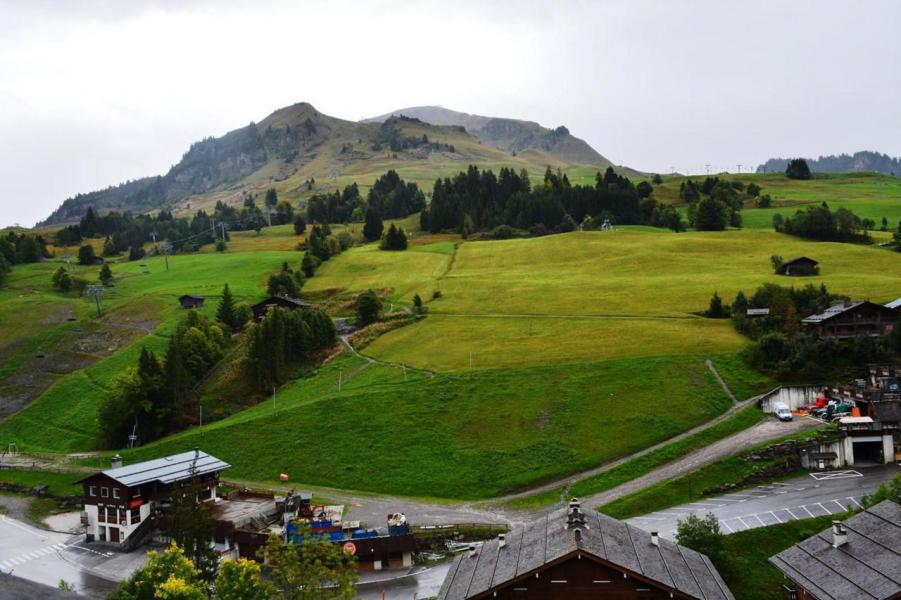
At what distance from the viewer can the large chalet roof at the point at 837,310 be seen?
265 feet

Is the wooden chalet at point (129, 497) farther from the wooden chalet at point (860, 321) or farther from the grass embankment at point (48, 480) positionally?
the wooden chalet at point (860, 321)

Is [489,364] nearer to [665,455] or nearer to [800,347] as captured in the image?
[665,455]

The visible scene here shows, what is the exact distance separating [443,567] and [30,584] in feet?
95.8

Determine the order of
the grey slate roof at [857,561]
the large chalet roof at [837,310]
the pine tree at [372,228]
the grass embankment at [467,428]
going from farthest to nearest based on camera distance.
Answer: the pine tree at [372,228]
the large chalet roof at [837,310]
the grass embankment at [467,428]
the grey slate roof at [857,561]

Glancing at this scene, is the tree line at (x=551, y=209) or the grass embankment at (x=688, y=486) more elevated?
the tree line at (x=551, y=209)

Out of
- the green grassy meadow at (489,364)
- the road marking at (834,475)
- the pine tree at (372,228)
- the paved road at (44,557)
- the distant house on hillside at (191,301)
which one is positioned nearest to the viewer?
the paved road at (44,557)

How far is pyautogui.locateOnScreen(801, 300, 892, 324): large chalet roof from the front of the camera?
80.6 meters

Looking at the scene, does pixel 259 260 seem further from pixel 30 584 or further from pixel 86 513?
pixel 30 584

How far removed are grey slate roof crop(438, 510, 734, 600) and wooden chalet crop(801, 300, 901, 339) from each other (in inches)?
1940

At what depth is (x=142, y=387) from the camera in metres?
92.7

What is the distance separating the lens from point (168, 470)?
70750mm

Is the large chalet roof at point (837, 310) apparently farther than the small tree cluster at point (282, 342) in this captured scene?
No

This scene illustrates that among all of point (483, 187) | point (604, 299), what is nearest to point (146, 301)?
point (604, 299)

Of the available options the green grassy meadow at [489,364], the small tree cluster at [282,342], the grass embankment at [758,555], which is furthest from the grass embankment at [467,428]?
the grass embankment at [758,555]
